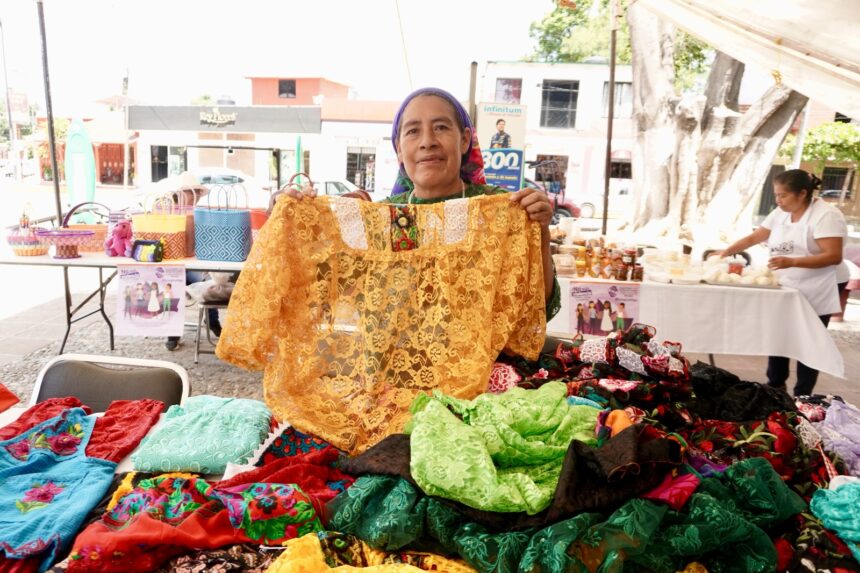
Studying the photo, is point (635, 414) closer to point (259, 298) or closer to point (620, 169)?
point (259, 298)

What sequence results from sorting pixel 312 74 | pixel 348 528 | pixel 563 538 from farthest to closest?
pixel 312 74, pixel 348 528, pixel 563 538

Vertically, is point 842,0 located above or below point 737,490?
above

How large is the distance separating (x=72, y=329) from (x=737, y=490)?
6.34 metres

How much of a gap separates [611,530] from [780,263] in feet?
12.8

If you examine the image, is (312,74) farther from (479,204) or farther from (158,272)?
(479,204)

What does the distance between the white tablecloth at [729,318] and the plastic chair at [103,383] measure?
2921 millimetres

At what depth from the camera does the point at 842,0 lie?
9.77ft

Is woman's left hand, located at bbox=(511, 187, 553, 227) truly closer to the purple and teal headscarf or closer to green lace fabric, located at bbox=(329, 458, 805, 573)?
the purple and teal headscarf

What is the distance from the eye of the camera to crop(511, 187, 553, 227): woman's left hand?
194cm

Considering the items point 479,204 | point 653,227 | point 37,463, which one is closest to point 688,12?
point 479,204

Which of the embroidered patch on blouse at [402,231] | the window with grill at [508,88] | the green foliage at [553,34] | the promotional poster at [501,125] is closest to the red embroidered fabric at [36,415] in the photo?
the embroidered patch on blouse at [402,231]

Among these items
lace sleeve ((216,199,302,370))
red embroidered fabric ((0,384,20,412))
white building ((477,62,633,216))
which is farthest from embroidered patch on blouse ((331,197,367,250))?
white building ((477,62,633,216))

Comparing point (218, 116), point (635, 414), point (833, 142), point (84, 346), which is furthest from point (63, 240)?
point (833, 142)

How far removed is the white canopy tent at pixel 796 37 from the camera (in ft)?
11.1
